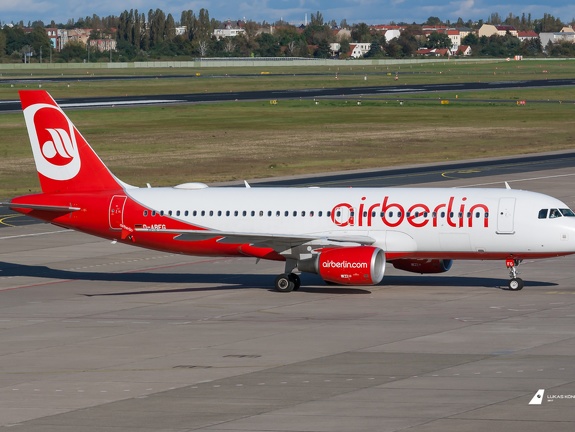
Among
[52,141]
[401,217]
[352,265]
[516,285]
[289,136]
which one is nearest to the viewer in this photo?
[352,265]

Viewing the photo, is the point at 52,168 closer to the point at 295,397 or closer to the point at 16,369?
the point at 16,369

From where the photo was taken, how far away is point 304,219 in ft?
168

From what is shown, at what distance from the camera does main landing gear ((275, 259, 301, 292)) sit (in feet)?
168

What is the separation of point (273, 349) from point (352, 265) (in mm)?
10095

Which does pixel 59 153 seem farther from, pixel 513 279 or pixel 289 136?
pixel 289 136

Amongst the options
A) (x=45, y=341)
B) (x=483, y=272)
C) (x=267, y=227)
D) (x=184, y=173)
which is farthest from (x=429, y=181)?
(x=45, y=341)

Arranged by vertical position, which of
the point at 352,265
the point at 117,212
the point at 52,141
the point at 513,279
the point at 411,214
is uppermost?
the point at 52,141

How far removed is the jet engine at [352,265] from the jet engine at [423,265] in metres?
3.24

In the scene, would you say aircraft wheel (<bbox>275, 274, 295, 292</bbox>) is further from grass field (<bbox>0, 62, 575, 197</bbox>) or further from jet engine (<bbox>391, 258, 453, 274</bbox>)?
grass field (<bbox>0, 62, 575, 197</bbox>)

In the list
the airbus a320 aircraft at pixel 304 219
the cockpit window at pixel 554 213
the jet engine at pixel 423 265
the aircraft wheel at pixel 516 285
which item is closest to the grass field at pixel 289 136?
the airbus a320 aircraft at pixel 304 219

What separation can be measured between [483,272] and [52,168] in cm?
2050

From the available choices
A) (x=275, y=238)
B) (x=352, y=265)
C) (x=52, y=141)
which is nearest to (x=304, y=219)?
(x=275, y=238)

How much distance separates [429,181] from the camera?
92.4 meters

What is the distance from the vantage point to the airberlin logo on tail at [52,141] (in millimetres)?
54438
